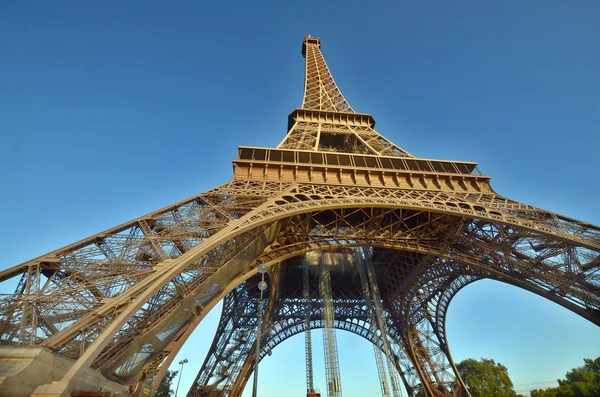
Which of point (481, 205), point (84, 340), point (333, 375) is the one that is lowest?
point (84, 340)

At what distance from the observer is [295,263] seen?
2486cm

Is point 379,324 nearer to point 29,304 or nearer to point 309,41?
point 29,304

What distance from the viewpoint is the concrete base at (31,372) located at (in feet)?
17.6

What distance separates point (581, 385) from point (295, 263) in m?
26.3

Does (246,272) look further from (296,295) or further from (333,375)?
(296,295)

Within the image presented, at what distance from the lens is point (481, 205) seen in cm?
1453

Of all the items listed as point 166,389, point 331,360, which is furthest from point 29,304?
point 166,389

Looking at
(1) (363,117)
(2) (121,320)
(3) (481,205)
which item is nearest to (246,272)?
(2) (121,320)

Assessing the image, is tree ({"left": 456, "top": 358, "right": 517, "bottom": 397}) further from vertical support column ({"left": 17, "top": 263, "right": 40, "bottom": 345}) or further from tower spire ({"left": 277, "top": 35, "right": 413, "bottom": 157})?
vertical support column ({"left": 17, "top": 263, "right": 40, "bottom": 345})

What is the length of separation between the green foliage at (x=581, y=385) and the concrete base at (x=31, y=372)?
34487 millimetres

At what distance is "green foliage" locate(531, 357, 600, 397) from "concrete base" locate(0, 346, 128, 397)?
3449cm

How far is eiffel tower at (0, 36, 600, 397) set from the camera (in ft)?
24.2

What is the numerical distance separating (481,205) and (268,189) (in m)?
9.87

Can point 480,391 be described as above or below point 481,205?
below
